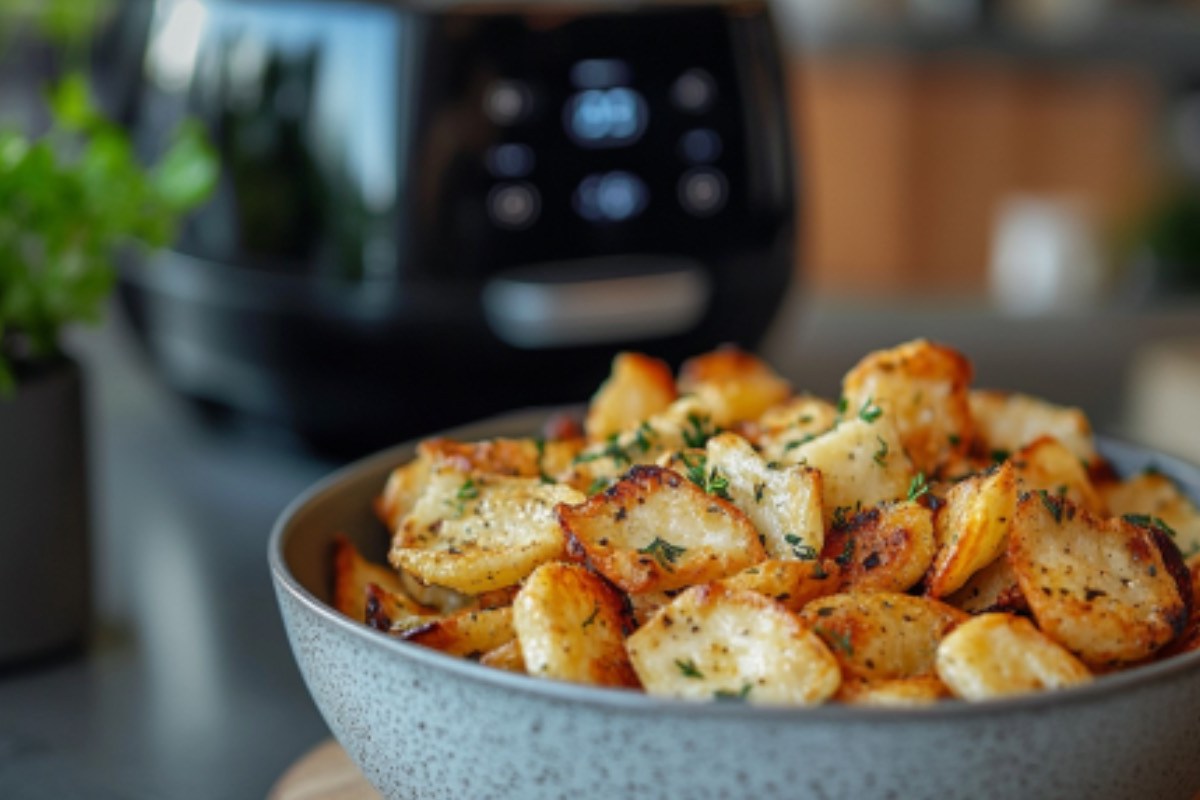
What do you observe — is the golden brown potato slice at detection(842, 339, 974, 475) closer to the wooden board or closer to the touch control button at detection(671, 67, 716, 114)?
the wooden board

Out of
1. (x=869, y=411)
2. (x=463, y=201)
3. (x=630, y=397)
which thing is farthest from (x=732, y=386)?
(x=463, y=201)

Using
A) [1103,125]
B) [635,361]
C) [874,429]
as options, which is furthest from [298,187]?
[1103,125]

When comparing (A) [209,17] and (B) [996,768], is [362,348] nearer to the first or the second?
(A) [209,17]

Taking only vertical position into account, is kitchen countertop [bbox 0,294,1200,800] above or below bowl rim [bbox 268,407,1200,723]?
below

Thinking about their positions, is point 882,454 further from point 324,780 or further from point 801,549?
point 324,780

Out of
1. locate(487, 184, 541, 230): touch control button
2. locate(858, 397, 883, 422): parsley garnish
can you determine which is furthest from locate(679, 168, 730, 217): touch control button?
locate(858, 397, 883, 422): parsley garnish

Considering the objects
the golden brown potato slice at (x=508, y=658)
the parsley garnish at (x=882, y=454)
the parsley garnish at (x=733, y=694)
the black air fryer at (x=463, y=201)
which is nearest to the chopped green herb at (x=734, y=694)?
the parsley garnish at (x=733, y=694)
